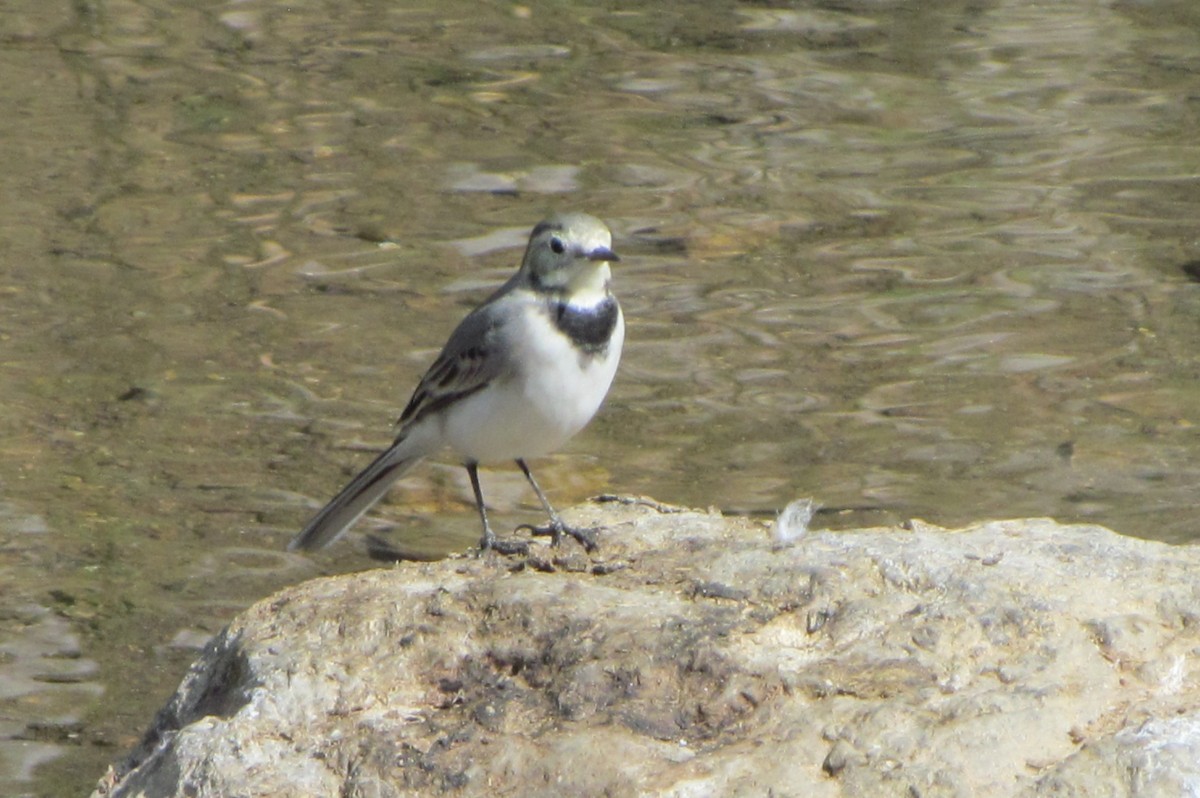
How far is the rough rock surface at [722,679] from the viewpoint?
408 cm

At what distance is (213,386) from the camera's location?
9484 mm

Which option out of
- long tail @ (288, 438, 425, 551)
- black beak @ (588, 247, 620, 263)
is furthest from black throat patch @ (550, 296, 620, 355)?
long tail @ (288, 438, 425, 551)

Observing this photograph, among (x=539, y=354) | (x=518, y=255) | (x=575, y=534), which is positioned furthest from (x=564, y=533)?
(x=518, y=255)

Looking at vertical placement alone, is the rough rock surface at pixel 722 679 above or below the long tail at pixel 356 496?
above

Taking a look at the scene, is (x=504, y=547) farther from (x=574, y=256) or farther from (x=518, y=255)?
(x=518, y=255)

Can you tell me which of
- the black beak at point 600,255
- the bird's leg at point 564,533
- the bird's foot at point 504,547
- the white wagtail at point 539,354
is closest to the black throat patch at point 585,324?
the white wagtail at point 539,354

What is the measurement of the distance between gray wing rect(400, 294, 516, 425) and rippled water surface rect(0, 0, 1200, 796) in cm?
166

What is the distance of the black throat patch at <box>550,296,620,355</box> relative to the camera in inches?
237

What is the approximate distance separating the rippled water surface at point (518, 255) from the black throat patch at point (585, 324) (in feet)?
7.30

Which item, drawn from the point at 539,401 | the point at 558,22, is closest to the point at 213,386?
the point at 539,401

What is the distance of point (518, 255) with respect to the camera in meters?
11.1

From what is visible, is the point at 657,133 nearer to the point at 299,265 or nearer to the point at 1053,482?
the point at 299,265

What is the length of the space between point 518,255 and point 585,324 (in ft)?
16.6

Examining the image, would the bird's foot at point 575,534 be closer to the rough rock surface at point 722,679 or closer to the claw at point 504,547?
the claw at point 504,547
